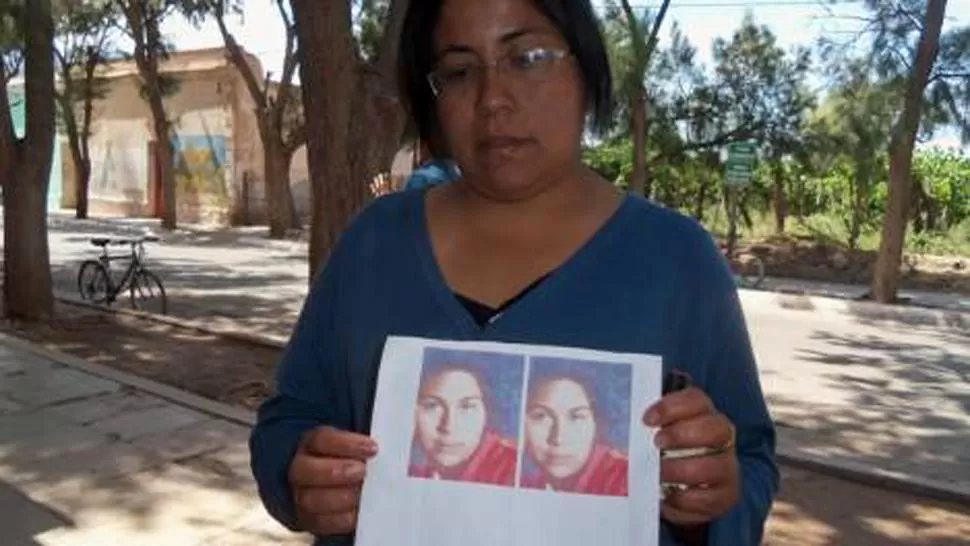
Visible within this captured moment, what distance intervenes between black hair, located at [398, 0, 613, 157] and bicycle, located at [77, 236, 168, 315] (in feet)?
32.3

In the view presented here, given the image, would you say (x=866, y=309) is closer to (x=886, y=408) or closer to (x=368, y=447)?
(x=886, y=408)

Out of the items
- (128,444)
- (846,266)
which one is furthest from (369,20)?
(128,444)

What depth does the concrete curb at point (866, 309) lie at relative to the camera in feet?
40.7

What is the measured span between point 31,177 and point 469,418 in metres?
8.81

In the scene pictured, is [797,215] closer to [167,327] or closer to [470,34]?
[167,327]

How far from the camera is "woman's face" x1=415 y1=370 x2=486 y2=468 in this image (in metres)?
1.08

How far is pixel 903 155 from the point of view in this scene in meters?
13.1

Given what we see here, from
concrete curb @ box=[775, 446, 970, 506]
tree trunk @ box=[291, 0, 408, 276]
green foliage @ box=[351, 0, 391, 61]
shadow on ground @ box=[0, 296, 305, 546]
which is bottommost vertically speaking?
concrete curb @ box=[775, 446, 970, 506]

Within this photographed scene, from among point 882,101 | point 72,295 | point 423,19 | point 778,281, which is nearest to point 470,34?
point 423,19

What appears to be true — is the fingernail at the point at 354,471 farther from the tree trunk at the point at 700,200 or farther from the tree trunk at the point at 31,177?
the tree trunk at the point at 700,200

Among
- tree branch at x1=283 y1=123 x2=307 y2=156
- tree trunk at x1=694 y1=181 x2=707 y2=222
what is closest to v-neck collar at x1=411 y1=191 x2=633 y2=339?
tree trunk at x1=694 y1=181 x2=707 y2=222

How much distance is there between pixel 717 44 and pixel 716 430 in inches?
677

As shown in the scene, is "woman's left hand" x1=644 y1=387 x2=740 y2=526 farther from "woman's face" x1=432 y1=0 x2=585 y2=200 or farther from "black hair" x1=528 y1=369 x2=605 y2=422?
"woman's face" x1=432 y1=0 x2=585 y2=200

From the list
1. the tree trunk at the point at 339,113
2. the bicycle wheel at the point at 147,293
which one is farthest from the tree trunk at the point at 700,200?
the tree trunk at the point at 339,113
